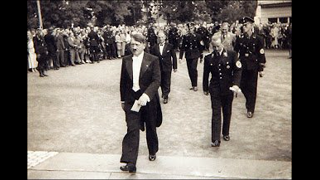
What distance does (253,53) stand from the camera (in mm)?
8805

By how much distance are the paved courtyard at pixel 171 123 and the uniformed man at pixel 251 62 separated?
0.47m

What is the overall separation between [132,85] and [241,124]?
309 cm

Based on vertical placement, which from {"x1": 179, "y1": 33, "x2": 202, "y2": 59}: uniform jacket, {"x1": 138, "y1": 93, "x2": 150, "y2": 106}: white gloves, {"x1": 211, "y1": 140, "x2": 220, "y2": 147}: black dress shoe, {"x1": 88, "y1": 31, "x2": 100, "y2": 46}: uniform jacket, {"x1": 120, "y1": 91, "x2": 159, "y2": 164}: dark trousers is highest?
{"x1": 88, "y1": 31, "x2": 100, "y2": 46}: uniform jacket

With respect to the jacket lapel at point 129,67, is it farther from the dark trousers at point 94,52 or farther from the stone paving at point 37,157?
the dark trousers at point 94,52

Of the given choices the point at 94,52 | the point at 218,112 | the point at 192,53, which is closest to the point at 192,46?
the point at 192,53

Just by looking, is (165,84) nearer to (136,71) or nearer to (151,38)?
(136,71)

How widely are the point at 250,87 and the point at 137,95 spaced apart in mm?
3622

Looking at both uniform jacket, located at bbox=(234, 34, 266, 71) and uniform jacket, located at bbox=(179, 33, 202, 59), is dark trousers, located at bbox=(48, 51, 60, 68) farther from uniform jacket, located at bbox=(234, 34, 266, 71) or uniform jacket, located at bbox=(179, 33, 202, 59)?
uniform jacket, located at bbox=(234, 34, 266, 71)

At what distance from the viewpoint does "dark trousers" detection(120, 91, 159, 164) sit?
564 centimetres

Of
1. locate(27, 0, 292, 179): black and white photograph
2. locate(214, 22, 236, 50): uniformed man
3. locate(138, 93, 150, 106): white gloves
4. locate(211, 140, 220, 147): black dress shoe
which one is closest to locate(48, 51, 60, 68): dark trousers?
locate(27, 0, 292, 179): black and white photograph

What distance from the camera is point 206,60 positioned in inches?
271

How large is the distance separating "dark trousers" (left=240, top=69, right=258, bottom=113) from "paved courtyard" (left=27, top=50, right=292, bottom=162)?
0.32 m
